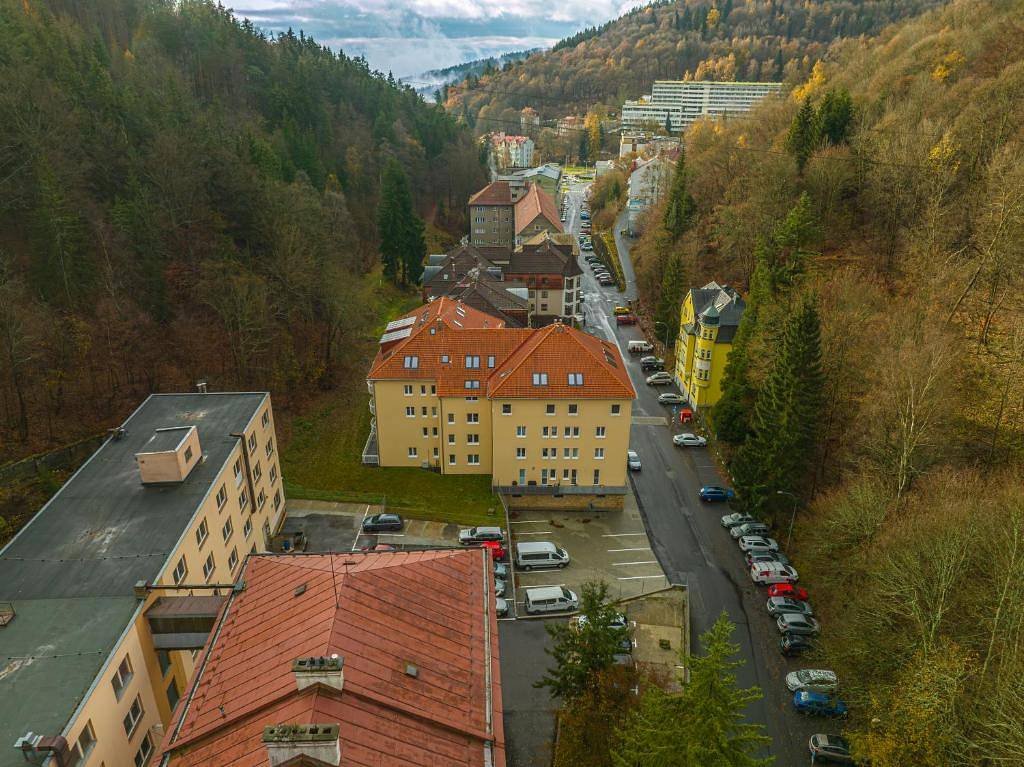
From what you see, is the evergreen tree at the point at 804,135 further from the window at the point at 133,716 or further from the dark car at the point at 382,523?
the window at the point at 133,716

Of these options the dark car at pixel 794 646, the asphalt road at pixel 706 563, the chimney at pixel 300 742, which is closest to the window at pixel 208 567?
the chimney at pixel 300 742

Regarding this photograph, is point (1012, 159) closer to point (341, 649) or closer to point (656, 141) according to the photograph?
point (341, 649)

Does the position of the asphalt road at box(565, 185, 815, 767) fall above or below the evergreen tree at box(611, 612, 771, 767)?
below

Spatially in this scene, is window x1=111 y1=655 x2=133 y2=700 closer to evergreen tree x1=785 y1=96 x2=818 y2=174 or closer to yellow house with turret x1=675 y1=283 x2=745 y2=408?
yellow house with turret x1=675 y1=283 x2=745 y2=408

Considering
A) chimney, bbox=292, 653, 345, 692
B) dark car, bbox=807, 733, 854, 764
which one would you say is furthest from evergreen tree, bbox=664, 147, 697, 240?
chimney, bbox=292, 653, 345, 692

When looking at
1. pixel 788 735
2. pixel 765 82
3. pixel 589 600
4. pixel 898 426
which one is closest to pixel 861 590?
pixel 788 735
